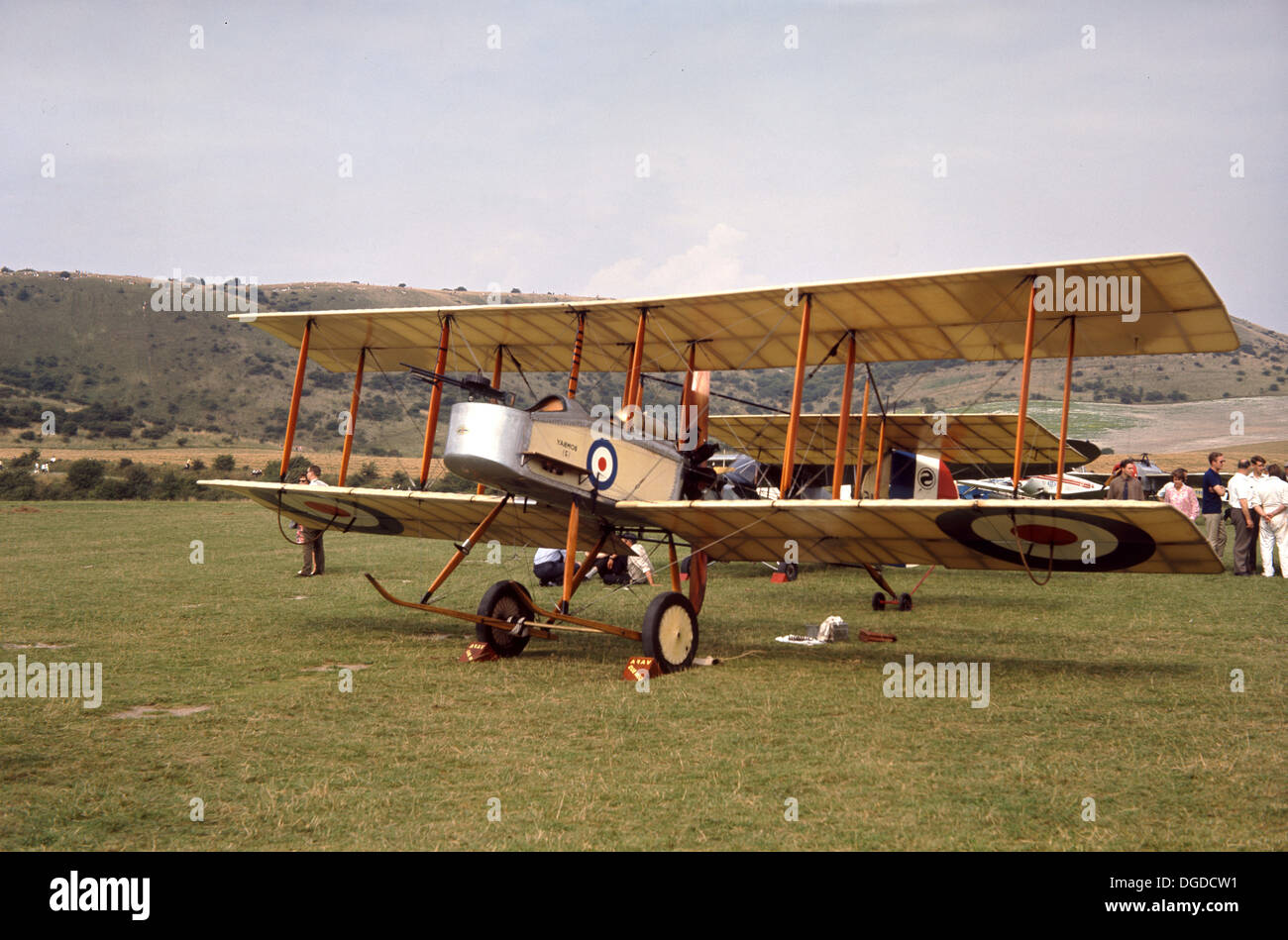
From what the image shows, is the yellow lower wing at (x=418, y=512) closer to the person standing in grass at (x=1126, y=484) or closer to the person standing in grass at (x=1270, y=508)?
the person standing in grass at (x=1126, y=484)

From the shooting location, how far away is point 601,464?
347 inches

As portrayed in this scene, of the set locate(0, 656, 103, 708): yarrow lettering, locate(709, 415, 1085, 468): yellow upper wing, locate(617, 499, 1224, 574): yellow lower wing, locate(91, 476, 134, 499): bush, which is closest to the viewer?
locate(0, 656, 103, 708): yarrow lettering

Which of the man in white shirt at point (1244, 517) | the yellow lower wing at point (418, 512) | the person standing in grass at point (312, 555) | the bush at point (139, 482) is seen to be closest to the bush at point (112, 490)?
the bush at point (139, 482)

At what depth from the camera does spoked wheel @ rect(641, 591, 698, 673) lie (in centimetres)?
824

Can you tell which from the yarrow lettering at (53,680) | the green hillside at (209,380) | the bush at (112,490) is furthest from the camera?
the green hillside at (209,380)

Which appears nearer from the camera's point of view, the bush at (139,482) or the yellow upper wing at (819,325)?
the yellow upper wing at (819,325)

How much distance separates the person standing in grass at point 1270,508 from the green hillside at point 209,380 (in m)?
33.9

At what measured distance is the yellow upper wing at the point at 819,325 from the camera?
7.98m

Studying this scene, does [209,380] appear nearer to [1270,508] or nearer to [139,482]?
[139,482]

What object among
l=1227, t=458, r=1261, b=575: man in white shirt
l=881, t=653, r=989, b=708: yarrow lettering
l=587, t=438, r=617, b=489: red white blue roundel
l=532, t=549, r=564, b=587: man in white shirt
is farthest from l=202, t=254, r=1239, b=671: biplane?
l=1227, t=458, r=1261, b=575: man in white shirt

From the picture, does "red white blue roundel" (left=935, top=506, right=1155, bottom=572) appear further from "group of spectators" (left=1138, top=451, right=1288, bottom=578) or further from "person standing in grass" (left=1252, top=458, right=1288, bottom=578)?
"person standing in grass" (left=1252, top=458, right=1288, bottom=578)

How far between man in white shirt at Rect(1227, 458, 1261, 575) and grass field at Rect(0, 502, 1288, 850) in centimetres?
378

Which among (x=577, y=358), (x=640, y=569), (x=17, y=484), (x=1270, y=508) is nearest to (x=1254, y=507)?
(x=1270, y=508)

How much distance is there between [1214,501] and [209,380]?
73.4m
